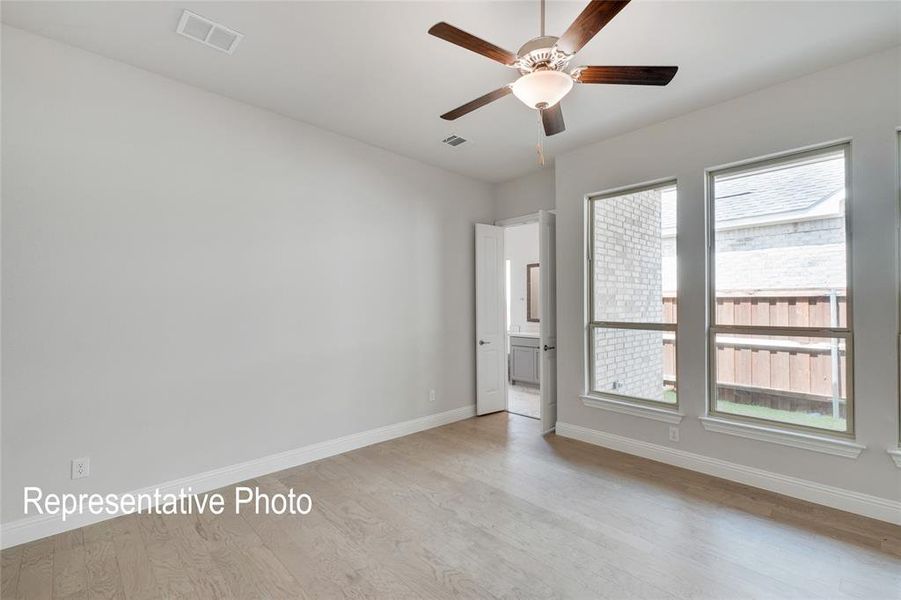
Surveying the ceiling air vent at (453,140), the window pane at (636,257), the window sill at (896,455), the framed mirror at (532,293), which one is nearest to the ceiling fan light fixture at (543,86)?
the ceiling air vent at (453,140)

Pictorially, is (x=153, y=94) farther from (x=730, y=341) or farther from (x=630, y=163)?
(x=730, y=341)

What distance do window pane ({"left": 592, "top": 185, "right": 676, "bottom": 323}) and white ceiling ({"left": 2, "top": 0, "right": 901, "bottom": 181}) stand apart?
82 centimetres

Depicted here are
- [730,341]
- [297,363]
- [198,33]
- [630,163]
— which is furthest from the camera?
[630,163]

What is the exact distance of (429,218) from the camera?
472 centimetres

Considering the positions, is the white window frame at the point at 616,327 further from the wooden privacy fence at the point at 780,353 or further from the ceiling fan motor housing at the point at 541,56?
the ceiling fan motor housing at the point at 541,56

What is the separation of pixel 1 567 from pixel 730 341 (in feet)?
16.2

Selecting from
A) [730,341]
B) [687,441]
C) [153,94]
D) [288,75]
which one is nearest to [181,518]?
[153,94]

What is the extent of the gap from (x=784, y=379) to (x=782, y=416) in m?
0.28

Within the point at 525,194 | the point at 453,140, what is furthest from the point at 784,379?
the point at 453,140

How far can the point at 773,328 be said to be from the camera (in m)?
3.11

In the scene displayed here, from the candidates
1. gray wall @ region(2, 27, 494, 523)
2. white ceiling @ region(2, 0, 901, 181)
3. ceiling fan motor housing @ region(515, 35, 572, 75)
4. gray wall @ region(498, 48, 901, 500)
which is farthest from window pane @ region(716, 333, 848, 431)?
gray wall @ region(2, 27, 494, 523)

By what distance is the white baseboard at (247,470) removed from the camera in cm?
242

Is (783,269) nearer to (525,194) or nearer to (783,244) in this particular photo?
(783,244)

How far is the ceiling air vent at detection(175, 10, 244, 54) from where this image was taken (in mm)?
2340
